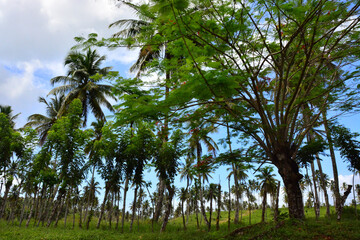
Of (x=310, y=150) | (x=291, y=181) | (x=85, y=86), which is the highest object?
(x=85, y=86)

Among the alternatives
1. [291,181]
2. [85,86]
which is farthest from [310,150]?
[85,86]

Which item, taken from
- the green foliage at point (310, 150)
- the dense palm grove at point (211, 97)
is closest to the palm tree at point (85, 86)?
the dense palm grove at point (211, 97)

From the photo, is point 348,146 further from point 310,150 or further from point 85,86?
point 85,86

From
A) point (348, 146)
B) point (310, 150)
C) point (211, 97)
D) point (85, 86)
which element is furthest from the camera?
point (85, 86)

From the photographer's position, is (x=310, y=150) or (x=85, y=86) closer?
(x=310, y=150)

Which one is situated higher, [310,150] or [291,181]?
[310,150]

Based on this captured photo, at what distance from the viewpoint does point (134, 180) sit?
1417cm

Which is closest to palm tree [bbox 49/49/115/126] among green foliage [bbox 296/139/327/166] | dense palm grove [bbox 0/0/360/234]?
dense palm grove [bbox 0/0/360/234]

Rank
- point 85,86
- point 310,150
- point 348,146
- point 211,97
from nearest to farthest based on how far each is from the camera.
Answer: point 211,97
point 310,150
point 348,146
point 85,86

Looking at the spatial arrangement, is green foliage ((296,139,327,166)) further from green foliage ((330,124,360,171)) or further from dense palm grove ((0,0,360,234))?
green foliage ((330,124,360,171))

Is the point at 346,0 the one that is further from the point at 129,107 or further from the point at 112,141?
the point at 112,141

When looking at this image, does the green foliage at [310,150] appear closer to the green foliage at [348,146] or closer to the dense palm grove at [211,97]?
the dense palm grove at [211,97]

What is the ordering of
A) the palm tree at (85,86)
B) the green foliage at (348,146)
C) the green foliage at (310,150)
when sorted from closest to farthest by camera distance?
the green foliage at (310,150) < the green foliage at (348,146) < the palm tree at (85,86)

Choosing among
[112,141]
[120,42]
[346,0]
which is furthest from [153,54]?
[346,0]
